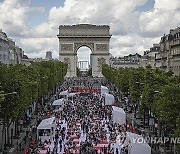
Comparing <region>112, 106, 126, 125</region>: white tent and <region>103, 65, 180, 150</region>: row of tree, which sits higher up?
<region>103, 65, 180, 150</region>: row of tree

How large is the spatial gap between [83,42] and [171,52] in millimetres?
88682

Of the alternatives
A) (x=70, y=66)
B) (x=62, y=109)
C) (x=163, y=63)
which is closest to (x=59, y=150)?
(x=62, y=109)

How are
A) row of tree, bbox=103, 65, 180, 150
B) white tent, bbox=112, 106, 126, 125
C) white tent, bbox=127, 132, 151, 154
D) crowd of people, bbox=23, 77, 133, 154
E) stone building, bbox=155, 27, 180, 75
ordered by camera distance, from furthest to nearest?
stone building, bbox=155, 27, 180, 75, white tent, bbox=112, 106, 126, 125, crowd of people, bbox=23, 77, 133, 154, row of tree, bbox=103, 65, 180, 150, white tent, bbox=127, 132, 151, 154

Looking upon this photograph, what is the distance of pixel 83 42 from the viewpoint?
186m

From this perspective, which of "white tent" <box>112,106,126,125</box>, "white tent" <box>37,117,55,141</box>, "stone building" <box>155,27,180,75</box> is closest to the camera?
"white tent" <box>37,117,55,141</box>

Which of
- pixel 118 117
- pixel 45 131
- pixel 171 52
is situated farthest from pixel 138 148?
pixel 171 52

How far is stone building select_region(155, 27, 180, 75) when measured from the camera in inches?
3652

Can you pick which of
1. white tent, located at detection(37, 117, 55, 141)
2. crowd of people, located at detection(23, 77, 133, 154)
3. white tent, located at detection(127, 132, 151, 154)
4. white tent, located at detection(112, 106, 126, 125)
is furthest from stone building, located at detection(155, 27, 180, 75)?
white tent, located at detection(127, 132, 151, 154)

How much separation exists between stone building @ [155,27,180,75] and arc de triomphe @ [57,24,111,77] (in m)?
69.4

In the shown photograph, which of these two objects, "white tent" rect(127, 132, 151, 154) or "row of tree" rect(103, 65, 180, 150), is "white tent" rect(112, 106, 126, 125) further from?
"white tent" rect(127, 132, 151, 154)

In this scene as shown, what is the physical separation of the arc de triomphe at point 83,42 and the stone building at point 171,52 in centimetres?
6944

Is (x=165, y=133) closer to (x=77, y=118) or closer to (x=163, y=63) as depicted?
(x=77, y=118)

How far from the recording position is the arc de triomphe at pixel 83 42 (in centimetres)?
18450

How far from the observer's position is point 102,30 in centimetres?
18562
